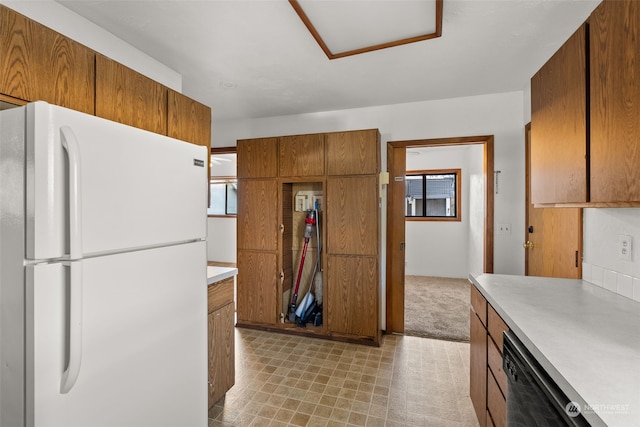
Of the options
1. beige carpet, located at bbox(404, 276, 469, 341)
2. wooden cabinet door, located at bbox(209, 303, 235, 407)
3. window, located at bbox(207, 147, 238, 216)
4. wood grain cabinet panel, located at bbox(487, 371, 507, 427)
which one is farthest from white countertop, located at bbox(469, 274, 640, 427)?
window, located at bbox(207, 147, 238, 216)

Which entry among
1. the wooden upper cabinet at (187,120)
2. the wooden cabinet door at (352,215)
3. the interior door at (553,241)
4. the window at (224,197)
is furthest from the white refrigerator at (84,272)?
the window at (224,197)

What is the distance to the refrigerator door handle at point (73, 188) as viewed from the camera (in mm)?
923

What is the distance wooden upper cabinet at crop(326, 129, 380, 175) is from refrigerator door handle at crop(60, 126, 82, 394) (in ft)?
7.55

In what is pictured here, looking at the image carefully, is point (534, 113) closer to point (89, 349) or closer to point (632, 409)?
point (632, 409)

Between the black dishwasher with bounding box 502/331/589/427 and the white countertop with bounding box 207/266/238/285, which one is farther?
the white countertop with bounding box 207/266/238/285

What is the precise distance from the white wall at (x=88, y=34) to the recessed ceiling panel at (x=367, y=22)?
1262 mm

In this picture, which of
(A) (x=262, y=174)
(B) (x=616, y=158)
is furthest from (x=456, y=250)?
(B) (x=616, y=158)

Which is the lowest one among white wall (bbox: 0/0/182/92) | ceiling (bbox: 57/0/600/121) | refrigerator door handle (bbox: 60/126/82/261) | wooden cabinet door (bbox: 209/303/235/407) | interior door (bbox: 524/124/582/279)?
wooden cabinet door (bbox: 209/303/235/407)

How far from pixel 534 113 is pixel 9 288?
2521mm

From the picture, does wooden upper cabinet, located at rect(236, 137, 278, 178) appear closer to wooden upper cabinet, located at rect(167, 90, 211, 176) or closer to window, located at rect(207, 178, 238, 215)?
wooden upper cabinet, located at rect(167, 90, 211, 176)

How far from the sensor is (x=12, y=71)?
119cm

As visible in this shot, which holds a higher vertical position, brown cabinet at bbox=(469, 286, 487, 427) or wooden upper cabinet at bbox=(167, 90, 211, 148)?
wooden upper cabinet at bbox=(167, 90, 211, 148)

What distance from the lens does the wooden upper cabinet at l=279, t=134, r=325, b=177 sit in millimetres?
3078

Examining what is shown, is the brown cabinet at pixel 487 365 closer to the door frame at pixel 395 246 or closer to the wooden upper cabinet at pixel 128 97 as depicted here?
the door frame at pixel 395 246
